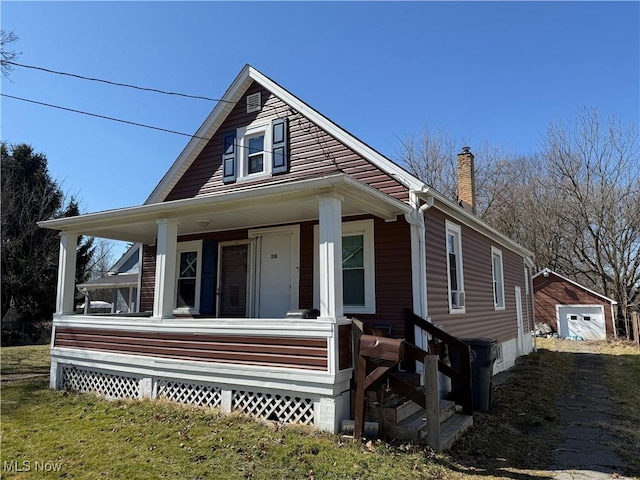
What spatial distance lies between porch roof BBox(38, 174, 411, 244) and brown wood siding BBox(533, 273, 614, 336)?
2085 centimetres

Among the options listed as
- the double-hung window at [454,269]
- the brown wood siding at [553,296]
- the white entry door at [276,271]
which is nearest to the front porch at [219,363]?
the white entry door at [276,271]

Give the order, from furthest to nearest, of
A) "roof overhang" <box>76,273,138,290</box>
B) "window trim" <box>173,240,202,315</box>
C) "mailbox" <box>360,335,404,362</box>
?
"roof overhang" <box>76,273,138,290</box> < "window trim" <box>173,240,202,315</box> < "mailbox" <box>360,335,404,362</box>

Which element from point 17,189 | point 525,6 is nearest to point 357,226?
point 525,6

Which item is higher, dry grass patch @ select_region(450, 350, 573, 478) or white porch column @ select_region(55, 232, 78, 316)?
white porch column @ select_region(55, 232, 78, 316)

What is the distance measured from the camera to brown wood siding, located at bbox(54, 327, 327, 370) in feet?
18.0

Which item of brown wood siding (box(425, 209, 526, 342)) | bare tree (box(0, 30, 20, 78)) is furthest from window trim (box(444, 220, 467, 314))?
bare tree (box(0, 30, 20, 78))

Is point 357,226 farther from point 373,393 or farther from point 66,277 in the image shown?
point 66,277

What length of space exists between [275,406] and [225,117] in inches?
271

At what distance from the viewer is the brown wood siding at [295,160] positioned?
7.94 m

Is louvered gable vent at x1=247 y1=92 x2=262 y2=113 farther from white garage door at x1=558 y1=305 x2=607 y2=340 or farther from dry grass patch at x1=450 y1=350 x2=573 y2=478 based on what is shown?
white garage door at x1=558 y1=305 x2=607 y2=340

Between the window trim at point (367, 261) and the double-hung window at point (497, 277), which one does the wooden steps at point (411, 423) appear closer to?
the window trim at point (367, 261)

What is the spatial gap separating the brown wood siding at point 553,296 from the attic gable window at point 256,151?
20786 millimetres

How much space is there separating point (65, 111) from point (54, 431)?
558 cm

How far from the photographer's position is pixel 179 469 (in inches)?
171
